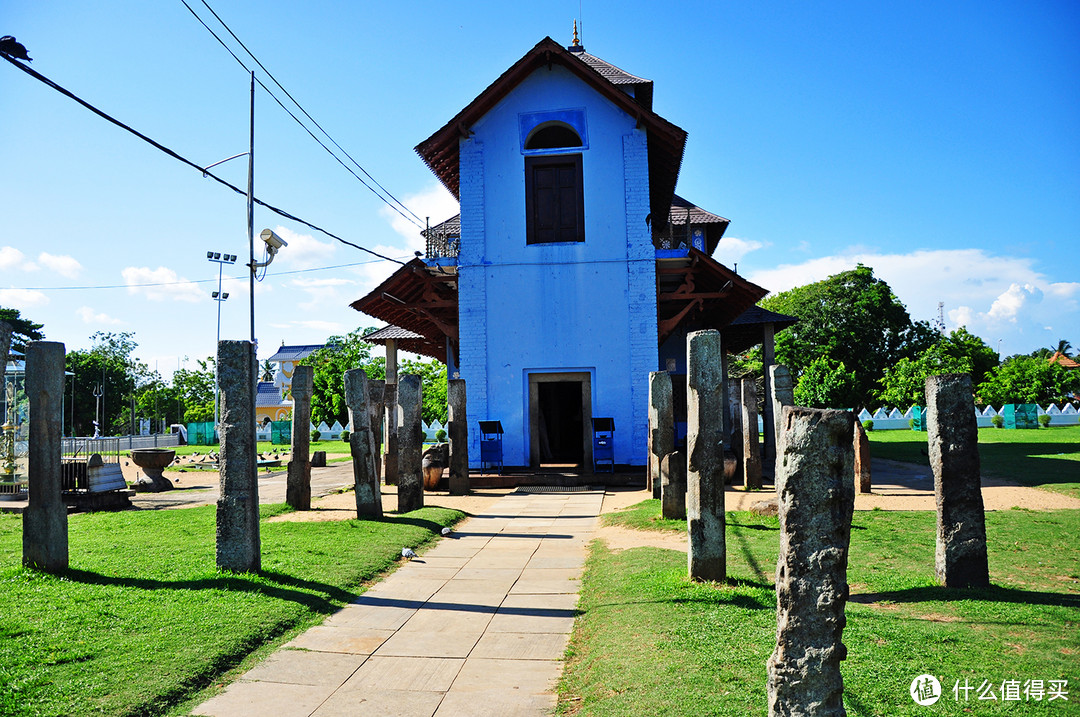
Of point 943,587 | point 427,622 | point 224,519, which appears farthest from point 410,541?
point 943,587

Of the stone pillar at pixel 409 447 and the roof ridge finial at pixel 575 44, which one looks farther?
the roof ridge finial at pixel 575 44

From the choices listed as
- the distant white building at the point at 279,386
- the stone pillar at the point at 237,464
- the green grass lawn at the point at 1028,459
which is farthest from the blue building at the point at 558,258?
the distant white building at the point at 279,386

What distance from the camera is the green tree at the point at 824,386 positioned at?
35.0m

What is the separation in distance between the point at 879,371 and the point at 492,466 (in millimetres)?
36279

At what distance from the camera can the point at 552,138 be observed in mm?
18703

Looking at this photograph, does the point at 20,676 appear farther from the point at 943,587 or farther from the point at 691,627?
the point at 943,587

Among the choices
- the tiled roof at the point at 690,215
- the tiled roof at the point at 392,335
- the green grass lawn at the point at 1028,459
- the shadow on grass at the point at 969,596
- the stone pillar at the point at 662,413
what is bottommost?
the green grass lawn at the point at 1028,459

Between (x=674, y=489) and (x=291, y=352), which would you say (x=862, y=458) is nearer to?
(x=674, y=489)

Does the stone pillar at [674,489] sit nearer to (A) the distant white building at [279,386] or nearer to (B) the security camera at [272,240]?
(B) the security camera at [272,240]

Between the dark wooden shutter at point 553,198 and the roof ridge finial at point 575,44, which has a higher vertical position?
the roof ridge finial at point 575,44

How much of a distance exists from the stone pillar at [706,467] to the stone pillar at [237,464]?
4.62m

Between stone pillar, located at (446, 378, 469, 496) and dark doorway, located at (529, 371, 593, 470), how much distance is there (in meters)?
2.90

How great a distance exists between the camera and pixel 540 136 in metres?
A: 18.7

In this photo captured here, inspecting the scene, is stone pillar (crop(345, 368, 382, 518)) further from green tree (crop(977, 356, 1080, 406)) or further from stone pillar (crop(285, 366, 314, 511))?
green tree (crop(977, 356, 1080, 406))
